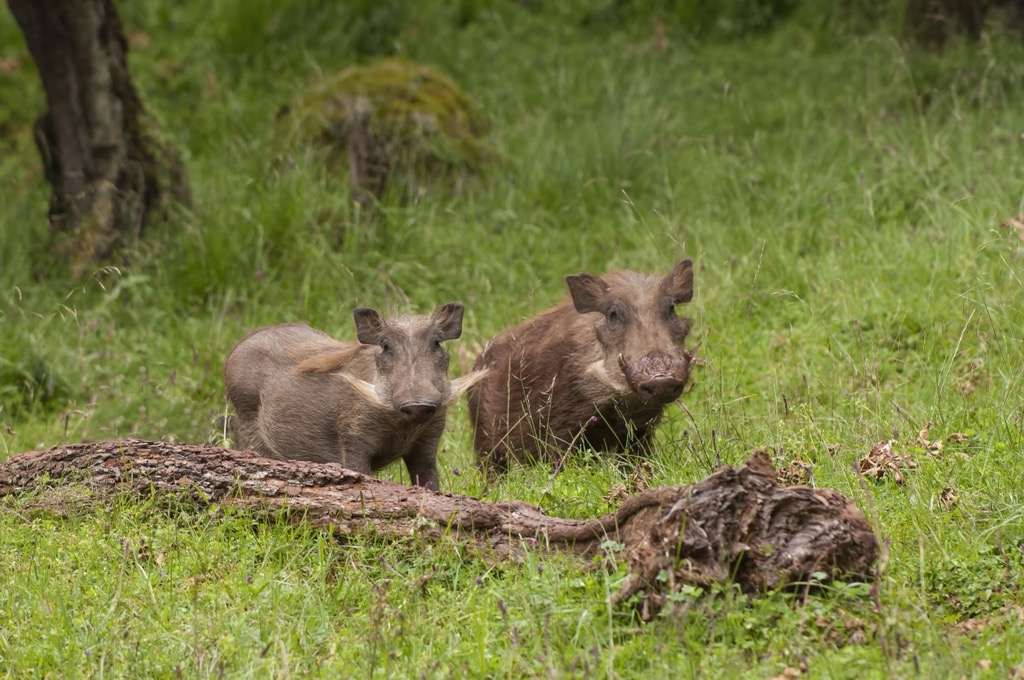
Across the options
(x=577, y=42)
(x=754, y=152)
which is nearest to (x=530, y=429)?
(x=754, y=152)

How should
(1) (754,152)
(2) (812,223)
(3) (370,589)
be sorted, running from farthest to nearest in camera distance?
(1) (754,152)
(2) (812,223)
(3) (370,589)

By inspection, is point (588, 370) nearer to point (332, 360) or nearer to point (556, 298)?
point (332, 360)

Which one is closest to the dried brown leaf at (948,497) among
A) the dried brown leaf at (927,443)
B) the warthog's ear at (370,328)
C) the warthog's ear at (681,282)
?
the dried brown leaf at (927,443)

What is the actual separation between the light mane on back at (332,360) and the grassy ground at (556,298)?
658 millimetres

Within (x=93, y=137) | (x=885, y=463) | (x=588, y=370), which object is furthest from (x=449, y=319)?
(x=93, y=137)

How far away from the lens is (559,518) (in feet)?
13.9

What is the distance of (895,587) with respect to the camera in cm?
380

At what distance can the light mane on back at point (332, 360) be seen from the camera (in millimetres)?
5438

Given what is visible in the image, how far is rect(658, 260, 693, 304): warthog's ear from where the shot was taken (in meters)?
5.86

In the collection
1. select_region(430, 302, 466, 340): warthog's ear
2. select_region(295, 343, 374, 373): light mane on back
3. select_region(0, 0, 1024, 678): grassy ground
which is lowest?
select_region(0, 0, 1024, 678): grassy ground

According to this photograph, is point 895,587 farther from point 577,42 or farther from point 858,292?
point 577,42

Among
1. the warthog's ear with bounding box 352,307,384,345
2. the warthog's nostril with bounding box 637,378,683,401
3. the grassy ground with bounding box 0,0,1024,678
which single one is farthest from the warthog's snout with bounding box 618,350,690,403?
the warthog's ear with bounding box 352,307,384,345

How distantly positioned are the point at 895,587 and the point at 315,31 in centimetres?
1027

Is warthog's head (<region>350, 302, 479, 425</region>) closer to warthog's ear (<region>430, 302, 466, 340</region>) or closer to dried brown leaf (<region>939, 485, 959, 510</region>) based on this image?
warthog's ear (<region>430, 302, 466, 340</region>)
